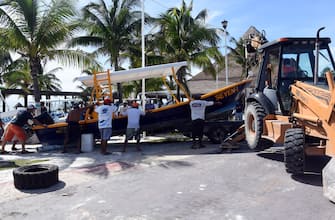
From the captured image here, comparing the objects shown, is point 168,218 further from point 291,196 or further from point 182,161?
point 182,161

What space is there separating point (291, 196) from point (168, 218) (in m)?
2.11

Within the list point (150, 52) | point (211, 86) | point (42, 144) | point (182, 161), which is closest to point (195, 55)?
point (150, 52)

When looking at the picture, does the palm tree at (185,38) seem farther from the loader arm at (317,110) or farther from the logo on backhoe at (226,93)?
the loader arm at (317,110)

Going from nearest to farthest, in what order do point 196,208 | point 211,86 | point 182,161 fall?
point 196,208
point 182,161
point 211,86

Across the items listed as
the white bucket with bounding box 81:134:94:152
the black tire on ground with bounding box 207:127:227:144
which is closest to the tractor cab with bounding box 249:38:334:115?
the black tire on ground with bounding box 207:127:227:144

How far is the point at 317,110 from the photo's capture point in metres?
6.02

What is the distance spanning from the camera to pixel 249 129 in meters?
8.81

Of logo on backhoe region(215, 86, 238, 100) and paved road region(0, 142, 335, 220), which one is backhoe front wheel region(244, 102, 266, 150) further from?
logo on backhoe region(215, 86, 238, 100)

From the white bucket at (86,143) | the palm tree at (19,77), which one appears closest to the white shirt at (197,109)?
the white bucket at (86,143)

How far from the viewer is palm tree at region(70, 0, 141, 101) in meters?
20.8

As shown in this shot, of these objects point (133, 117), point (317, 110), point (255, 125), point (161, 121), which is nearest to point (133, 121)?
point (133, 117)

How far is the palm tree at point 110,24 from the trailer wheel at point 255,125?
13889 millimetres

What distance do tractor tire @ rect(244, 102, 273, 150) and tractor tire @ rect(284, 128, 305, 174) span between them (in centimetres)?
154

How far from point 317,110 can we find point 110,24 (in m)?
16.9
